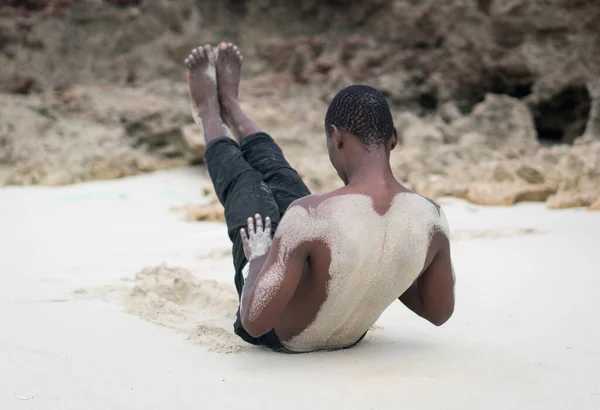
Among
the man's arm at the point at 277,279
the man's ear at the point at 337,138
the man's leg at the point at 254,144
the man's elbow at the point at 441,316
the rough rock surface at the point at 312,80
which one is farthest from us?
the rough rock surface at the point at 312,80

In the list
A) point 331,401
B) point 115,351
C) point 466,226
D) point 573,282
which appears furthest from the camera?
point 466,226

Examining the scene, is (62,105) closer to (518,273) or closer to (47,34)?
(47,34)

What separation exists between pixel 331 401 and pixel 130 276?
2036 mm

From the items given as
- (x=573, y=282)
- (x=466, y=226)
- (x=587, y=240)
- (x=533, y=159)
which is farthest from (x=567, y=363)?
(x=533, y=159)

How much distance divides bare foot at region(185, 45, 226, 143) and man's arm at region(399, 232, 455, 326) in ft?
4.07

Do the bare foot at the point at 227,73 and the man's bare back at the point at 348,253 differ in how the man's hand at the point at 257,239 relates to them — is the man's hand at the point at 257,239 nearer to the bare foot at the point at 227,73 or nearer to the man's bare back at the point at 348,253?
the man's bare back at the point at 348,253

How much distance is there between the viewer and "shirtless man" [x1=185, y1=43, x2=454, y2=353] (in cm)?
213

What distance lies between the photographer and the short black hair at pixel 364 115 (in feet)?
7.11

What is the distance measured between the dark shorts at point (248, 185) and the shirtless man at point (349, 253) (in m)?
0.10

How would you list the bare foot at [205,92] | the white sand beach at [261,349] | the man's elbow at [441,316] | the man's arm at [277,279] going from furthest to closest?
the bare foot at [205,92], the man's elbow at [441,316], the man's arm at [277,279], the white sand beach at [261,349]

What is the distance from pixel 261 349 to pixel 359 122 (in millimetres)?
863

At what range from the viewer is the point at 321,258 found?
216 centimetres

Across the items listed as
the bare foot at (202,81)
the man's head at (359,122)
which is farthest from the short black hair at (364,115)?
the bare foot at (202,81)

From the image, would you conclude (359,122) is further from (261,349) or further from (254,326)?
(261,349)
